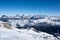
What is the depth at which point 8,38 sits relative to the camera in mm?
15938

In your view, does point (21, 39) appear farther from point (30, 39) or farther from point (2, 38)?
point (2, 38)

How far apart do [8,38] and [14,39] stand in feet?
2.43

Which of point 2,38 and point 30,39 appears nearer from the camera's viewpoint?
point 2,38

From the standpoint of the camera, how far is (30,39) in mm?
16578

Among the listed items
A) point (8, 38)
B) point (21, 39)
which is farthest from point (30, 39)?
point (8, 38)

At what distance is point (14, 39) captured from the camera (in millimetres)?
15742

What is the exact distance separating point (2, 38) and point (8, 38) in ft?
2.36

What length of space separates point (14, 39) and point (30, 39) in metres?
2.00

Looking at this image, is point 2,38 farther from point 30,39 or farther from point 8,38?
point 30,39

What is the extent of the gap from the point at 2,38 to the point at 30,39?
3.30m

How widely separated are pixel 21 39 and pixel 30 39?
1.10m

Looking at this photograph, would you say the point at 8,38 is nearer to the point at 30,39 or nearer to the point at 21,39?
the point at 21,39

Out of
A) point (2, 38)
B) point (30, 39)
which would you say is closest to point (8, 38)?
point (2, 38)

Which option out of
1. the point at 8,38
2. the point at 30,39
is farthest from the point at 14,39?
the point at 30,39
